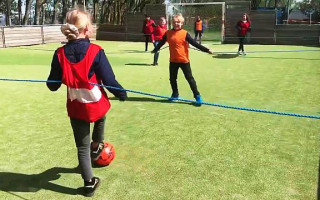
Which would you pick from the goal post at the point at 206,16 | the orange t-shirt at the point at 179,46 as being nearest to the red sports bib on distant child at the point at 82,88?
the orange t-shirt at the point at 179,46

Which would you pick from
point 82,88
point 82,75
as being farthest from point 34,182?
point 82,75

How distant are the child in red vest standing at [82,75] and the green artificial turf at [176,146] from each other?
68 cm

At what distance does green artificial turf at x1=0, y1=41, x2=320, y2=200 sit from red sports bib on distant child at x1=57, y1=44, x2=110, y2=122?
0.88 m

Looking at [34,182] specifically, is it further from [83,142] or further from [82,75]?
[82,75]

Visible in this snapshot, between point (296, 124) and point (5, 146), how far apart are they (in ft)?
14.9

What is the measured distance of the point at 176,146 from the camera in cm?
482

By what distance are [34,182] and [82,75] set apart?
144 centimetres

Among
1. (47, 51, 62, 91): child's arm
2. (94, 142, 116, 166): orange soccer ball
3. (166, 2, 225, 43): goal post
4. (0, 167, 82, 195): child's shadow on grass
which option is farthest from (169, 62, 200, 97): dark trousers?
(166, 2, 225, 43): goal post

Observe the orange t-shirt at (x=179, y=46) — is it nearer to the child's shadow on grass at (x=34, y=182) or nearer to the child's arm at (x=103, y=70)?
the child's shadow on grass at (x=34, y=182)

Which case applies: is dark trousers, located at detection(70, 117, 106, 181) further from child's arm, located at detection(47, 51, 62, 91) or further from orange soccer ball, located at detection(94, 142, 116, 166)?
orange soccer ball, located at detection(94, 142, 116, 166)

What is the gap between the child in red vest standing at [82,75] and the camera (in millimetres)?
3236

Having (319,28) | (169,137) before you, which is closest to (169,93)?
(169,137)

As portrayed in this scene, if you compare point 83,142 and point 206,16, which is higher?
point 206,16

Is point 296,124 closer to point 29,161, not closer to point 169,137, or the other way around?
point 169,137
